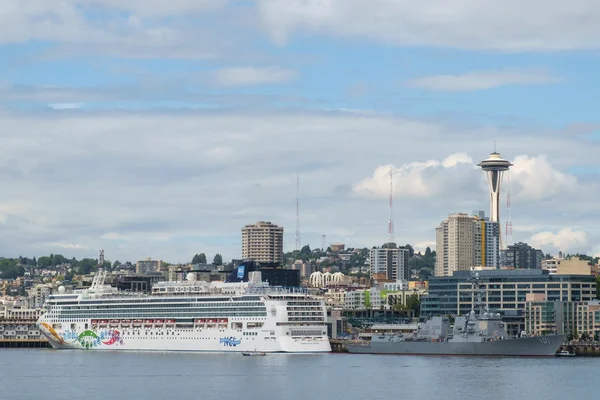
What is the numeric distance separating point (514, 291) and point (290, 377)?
95.4 meters

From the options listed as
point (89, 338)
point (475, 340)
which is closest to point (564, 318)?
point (475, 340)

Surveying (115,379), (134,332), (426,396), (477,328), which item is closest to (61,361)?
(134,332)

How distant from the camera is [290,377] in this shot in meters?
105

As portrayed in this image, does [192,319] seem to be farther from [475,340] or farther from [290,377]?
[290,377]

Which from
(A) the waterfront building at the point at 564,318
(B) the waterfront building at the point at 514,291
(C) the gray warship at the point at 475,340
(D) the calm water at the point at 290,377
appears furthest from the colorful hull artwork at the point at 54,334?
(B) the waterfront building at the point at 514,291

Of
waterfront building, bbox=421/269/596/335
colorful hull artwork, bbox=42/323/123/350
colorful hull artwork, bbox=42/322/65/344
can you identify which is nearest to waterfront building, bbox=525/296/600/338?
waterfront building, bbox=421/269/596/335

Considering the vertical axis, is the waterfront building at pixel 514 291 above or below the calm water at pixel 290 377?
above

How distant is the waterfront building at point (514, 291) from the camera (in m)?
190

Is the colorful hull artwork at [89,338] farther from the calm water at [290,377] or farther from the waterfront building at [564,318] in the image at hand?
the waterfront building at [564,318]

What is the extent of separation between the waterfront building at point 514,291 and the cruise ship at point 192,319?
56637 millimetres

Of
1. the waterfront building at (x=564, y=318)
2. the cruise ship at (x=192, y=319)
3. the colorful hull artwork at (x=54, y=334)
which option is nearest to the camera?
the cruise ship at (x=192, y=319)

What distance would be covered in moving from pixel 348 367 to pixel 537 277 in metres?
80.1

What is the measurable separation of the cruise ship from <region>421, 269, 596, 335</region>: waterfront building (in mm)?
56637

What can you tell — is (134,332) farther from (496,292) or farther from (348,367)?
(496,292)
